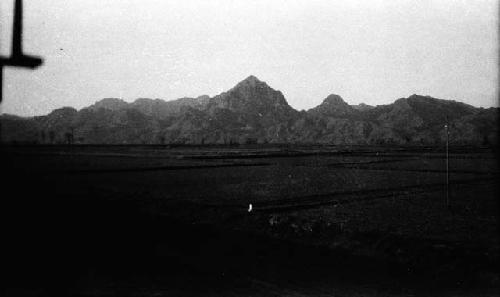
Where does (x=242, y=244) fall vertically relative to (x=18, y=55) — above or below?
below

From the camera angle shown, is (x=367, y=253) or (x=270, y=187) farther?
(x=270, y=187)

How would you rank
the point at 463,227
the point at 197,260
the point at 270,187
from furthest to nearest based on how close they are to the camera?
the point at 270,187
the point at 463,227
the point at 197,260

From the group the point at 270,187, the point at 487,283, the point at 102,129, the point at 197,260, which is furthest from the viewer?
the point at 102,129

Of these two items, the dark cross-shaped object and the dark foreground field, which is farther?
the dark foreground field

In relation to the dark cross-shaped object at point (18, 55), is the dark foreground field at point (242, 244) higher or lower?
lower

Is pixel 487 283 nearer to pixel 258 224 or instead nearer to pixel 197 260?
pixel 197 260

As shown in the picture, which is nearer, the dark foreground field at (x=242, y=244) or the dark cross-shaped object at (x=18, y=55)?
the dark cross-shaped object at (x=18, y=55)

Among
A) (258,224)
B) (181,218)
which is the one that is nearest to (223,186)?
(181,218)

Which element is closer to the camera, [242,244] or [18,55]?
[18,55]

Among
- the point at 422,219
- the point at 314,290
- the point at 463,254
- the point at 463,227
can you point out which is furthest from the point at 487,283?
the point at 422,219

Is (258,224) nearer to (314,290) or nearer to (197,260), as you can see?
(197,260)
